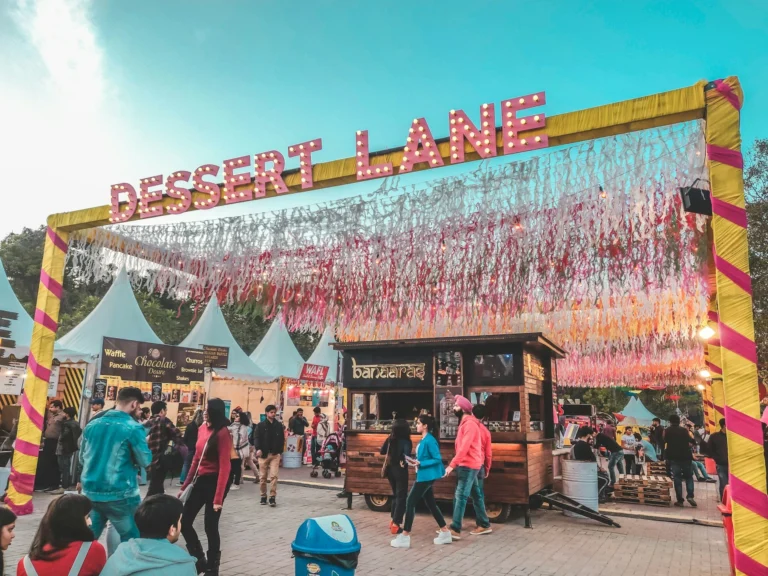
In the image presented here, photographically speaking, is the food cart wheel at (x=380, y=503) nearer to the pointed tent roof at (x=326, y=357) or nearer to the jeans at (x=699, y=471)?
the jeans at (x=699, y=471)

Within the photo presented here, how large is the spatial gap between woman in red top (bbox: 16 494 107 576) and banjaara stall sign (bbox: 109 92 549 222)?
153 inches

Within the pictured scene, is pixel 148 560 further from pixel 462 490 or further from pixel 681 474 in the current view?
pixel 681 474

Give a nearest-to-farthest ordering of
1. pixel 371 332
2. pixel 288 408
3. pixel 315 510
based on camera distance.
Result: pixel 315 510
pixel 371 332
pixel 288 408

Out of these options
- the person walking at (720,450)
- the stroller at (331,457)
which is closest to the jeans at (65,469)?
the stroller at (331,457)

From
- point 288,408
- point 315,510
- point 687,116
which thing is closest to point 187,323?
point 288,408

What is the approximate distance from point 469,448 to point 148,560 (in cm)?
497

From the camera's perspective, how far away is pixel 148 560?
7.78 ft

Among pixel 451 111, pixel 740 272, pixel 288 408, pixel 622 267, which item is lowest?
pixel 288 408

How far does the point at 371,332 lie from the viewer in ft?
45.3

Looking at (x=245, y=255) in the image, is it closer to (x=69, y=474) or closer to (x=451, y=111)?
(x=451, y=111)

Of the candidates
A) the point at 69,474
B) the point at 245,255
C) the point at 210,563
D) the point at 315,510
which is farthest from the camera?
the point at 69,474

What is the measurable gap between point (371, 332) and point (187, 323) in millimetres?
22244

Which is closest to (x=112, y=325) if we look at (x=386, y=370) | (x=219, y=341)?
(x=219, y=341)

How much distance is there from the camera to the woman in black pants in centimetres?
674
